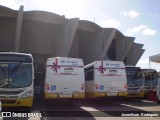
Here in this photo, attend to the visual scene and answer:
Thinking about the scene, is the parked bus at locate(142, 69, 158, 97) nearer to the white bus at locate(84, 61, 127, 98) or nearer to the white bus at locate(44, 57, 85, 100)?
the white bus at locate(84, 61, 127, 98)

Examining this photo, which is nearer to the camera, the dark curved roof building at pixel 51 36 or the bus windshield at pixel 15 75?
the bus windshield at pixel 15 75

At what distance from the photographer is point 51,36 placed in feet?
163

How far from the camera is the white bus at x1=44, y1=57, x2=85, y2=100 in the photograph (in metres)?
16.9

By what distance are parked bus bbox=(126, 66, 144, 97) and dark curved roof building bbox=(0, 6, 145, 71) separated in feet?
71.7

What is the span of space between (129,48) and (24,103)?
A: 4851cm

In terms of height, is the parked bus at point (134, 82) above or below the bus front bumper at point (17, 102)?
above

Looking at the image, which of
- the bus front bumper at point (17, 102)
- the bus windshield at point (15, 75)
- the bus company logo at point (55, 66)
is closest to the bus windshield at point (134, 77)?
the bus company logo at point (55, 66)

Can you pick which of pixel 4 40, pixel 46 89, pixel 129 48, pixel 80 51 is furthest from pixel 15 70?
pixel 129 48

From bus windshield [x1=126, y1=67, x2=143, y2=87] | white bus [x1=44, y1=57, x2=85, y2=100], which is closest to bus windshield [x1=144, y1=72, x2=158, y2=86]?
bus windshield [x1=126, y1=67, x2=143, y2=87]

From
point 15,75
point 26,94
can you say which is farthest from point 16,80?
point 26,94

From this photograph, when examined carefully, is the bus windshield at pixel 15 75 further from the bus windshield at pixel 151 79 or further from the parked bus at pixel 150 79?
the bus windshield at pixel 151 79

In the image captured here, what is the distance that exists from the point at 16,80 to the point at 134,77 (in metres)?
11.9

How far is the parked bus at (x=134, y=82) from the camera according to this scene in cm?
2275

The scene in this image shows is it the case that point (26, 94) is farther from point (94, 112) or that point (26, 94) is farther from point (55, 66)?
point (55, 66)
